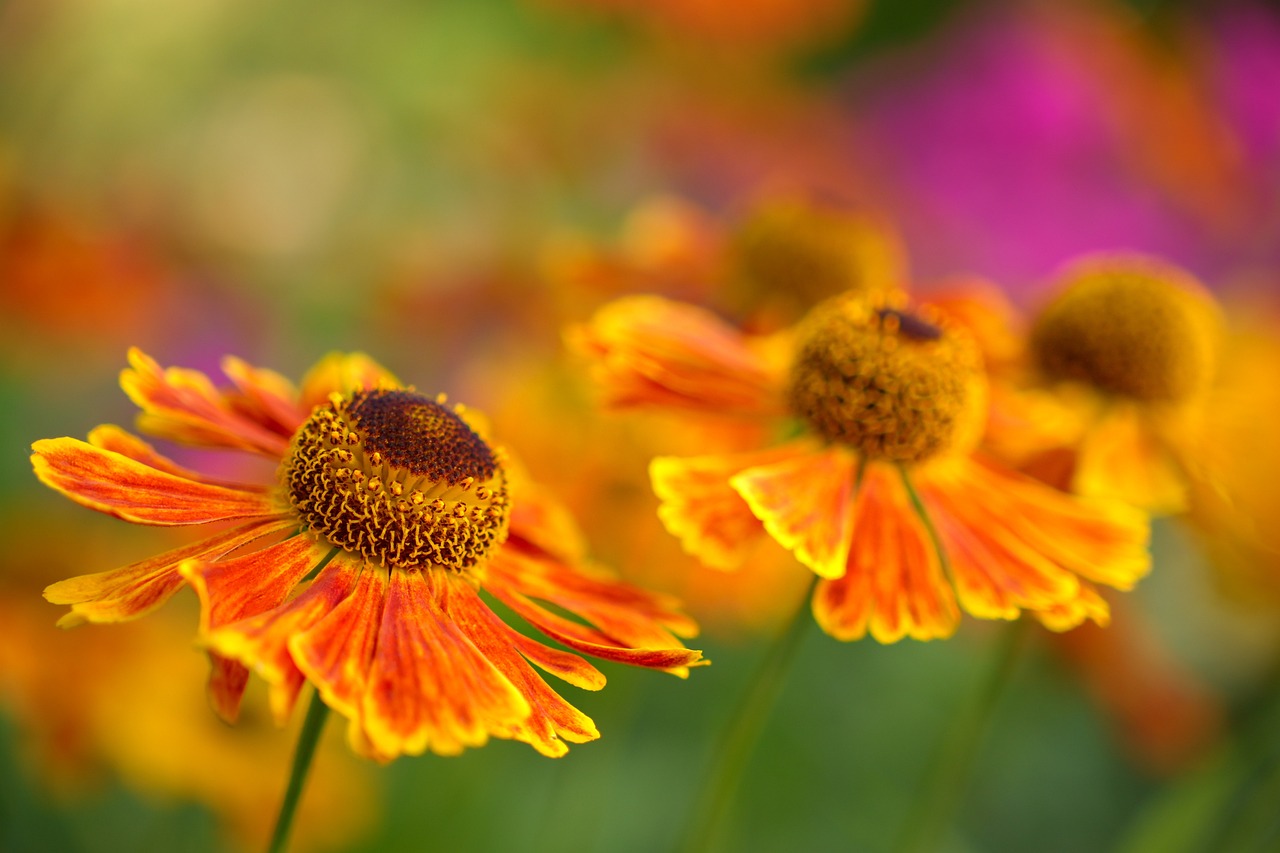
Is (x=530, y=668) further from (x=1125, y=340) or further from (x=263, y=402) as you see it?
(x=1125, y=340)

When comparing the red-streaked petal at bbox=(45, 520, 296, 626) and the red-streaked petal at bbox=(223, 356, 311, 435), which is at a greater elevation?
the red-streaked petal at bbox=(223, 356, 311, 435)

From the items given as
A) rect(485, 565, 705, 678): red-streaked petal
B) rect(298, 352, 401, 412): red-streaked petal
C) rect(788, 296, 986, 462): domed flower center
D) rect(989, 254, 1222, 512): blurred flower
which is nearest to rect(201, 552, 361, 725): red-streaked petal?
rect(485, 565, 705, 678): red-streaked petal

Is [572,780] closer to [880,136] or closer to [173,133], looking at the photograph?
[173,133]

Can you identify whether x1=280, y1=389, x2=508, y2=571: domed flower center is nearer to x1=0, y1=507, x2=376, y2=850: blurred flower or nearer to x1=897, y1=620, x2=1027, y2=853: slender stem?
x1=897, y1=620, x2=1027, y2=853: slender stem

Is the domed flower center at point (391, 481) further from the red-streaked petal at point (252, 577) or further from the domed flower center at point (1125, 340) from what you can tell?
the domed flower center at point (1125, 340)

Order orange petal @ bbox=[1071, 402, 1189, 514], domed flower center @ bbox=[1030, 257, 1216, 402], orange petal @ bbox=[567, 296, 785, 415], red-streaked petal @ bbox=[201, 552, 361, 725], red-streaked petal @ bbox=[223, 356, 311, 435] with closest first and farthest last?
1. red-streaked petal @ bbox=[201, 552, 361, 725]
2. red-streaked petal @ bbox=[223, 356, 311, 435]
3. orange petal @ bbox=[567, 296, 785, 415]
4. orange petal @ bbox=[1071, 402, 1189, 514]
5. domed flower center @ bbox=[1030, 257, 1216, 402]

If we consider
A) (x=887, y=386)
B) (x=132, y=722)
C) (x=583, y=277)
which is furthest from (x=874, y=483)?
(x=132, y=722)

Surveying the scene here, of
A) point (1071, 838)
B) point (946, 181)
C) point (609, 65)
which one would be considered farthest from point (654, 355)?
point (946, 181)

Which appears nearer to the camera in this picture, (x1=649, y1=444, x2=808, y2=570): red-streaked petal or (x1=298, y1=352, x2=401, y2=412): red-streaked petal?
(x1=649, y1=444, x2=808, y2=570): red-streaked petal
